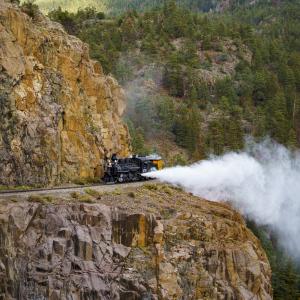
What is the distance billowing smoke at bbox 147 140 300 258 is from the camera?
4875cm

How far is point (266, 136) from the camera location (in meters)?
81.0

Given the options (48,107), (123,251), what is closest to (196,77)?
(48,107)

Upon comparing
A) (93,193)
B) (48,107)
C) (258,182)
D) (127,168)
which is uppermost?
(48,107)

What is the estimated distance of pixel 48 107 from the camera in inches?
1591

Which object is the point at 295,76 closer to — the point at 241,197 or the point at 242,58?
the point at 242,58

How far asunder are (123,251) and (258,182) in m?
27.4

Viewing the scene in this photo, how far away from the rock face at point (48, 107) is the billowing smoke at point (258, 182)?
6146 millimetres

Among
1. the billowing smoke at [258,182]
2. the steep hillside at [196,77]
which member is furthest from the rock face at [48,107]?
the steep hillside at [196,77]

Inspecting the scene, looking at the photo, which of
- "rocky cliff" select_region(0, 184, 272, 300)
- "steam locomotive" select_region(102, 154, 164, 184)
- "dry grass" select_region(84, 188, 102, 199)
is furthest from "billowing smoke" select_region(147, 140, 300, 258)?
"dry grass" select_region(84, 188, 102, 199)

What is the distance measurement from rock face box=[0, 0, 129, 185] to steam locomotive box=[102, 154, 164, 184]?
1150 millimetres

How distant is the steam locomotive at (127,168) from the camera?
4391 cm

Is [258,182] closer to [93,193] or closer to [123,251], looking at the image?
[93,193]

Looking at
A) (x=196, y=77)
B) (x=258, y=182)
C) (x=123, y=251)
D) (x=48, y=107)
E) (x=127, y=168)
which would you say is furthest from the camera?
(x=196, y=77)

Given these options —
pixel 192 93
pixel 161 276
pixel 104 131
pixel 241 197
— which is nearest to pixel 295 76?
pixel 192 93
